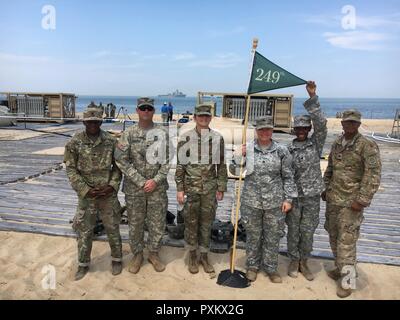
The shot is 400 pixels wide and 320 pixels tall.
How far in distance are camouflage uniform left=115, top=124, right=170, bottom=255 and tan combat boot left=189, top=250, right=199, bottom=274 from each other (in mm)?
527

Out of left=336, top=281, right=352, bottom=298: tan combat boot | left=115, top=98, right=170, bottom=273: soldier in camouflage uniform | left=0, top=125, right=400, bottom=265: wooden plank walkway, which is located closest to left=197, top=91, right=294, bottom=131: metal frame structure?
left=0, top=125, right=400, bottom=265: wooden plank walkway

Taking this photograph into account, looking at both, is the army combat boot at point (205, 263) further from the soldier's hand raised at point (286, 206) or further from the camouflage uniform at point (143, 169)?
the soldier's hand raised at point (286, 206)

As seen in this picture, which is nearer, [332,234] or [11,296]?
[11,296]

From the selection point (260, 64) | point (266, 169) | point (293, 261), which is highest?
point (260, 64)

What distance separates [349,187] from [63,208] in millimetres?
4486

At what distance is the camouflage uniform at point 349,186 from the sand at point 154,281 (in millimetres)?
459

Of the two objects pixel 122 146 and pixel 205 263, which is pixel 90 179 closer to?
pixel 122 146

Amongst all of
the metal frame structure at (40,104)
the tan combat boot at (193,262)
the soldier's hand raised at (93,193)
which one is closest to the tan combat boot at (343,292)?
the tan combat boot at (193,262)

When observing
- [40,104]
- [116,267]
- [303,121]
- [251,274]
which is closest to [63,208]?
[116,267]

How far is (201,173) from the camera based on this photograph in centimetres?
389

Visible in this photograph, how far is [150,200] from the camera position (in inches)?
154
